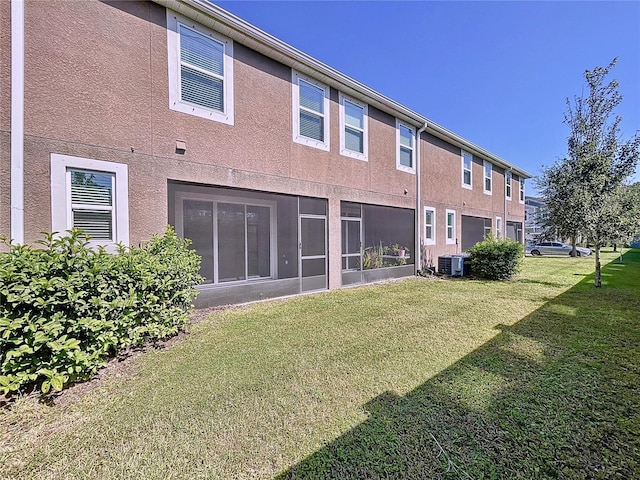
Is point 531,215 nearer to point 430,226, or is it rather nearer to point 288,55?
point 430,226

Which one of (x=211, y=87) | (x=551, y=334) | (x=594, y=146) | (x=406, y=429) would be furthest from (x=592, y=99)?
(x=406, y=429)

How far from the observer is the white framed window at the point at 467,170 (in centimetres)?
1556

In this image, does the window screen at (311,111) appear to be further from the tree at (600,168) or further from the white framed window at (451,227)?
the white framed window at (451,227)

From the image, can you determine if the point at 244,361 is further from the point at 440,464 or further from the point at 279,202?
the point at 279,202

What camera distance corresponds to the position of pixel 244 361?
4.16 meters

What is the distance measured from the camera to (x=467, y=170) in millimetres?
15930

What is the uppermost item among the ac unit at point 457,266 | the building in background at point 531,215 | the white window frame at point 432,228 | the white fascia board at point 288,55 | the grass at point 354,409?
the white fascia board at point 288,55

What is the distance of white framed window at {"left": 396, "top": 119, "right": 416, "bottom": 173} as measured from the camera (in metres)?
11.6

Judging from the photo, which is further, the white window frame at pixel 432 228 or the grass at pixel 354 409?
the white window frame at pixel 432 228

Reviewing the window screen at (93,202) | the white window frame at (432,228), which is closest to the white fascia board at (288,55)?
the white window frame at (432,228)

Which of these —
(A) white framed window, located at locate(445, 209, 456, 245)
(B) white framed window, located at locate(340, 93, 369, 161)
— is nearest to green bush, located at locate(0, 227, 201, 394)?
(B) white framed window, located at locate(340, 93, 369, 161)

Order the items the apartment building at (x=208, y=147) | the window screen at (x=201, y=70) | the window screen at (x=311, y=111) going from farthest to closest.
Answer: the window screen at (x=311, y=111) → the window screen at (x=201, y=70) → the apartment building at (x=208, y=147)

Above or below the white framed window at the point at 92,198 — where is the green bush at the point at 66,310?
below

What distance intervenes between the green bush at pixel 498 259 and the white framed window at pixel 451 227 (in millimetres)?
2570
